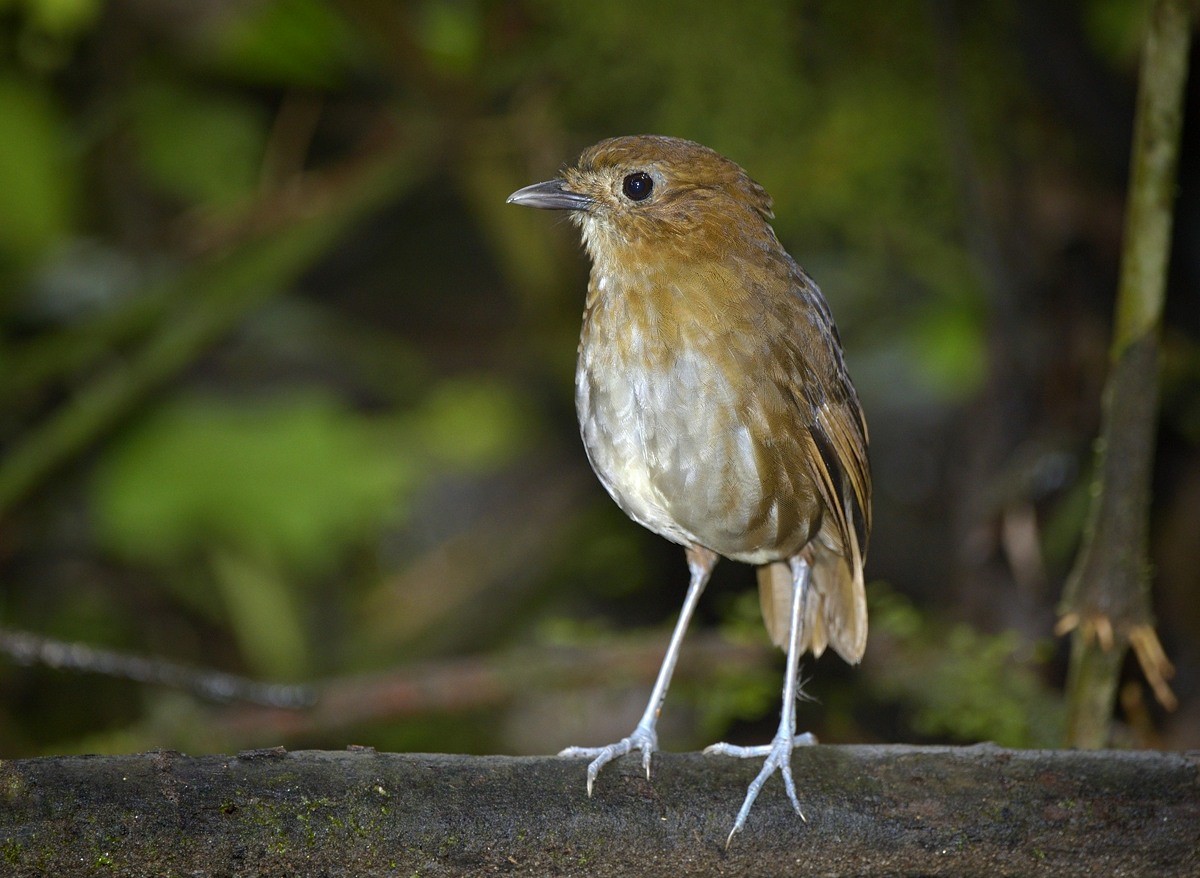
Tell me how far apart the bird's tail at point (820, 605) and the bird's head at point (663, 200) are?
842mm

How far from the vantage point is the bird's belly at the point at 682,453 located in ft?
8.66

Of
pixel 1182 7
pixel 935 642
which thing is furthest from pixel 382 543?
pixel 1182 7

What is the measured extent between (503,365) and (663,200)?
3.76 meters

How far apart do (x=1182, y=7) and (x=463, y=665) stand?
109 inches

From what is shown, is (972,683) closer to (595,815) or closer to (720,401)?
(720,401)

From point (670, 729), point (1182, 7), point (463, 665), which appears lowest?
point (670, 729)

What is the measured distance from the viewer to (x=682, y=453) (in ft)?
8.75

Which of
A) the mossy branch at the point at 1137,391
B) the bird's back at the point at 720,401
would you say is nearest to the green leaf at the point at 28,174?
the bird's back at the point at 720,401

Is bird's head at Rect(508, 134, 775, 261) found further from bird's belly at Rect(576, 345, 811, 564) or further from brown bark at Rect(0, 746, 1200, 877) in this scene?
brown bark at Rect(0, 746, 1200, 877)

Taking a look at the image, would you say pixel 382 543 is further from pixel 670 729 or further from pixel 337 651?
pixel 670 729

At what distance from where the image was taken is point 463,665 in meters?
4.30

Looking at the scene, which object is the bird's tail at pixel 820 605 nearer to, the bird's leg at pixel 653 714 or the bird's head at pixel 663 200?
the bird's leg at pixel 653 714

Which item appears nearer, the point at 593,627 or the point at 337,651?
the point at 593,627

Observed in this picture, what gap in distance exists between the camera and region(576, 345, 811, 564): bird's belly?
264 cm
